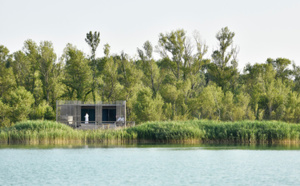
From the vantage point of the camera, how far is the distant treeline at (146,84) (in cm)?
5475

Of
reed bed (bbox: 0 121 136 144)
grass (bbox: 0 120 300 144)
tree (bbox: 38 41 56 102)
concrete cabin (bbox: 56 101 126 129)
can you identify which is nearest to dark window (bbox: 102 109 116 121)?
concrete cabin (bbox: 56 101 126 129)

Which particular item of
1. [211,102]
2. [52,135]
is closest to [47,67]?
[211,102]

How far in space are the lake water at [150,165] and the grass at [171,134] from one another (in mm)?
2373

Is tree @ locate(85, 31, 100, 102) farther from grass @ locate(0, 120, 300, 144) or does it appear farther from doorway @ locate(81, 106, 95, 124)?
grass @ locate(0, 120, 300, 144)

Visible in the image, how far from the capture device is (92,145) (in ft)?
123

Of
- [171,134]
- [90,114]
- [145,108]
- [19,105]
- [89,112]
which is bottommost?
[171,134]

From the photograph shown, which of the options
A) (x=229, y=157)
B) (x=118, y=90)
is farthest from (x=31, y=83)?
(x=229, y=157)

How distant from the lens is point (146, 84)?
66.1 meters

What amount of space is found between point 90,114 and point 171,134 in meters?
18.7

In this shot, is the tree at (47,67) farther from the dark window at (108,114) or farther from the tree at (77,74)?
the dark window at (108,114)

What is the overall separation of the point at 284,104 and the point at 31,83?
1153 inches

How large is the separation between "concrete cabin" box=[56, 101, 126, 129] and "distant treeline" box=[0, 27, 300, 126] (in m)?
2.18

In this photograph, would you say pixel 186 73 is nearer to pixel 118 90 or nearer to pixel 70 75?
pixel 118 90

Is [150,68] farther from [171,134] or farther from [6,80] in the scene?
[171,134]
